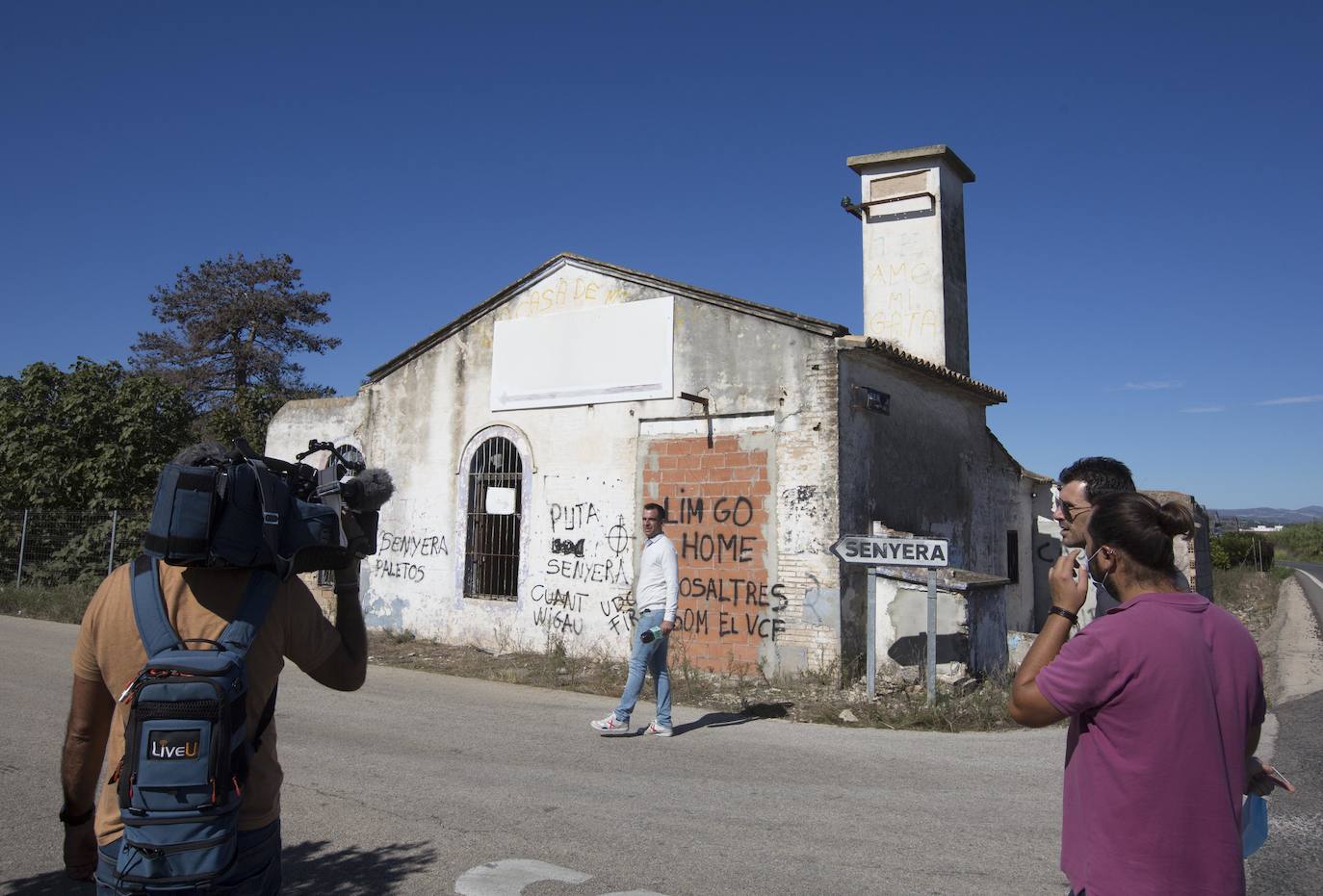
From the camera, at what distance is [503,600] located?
43.5 feet

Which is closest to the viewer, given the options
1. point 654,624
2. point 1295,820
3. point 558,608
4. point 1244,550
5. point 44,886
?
point 44,886

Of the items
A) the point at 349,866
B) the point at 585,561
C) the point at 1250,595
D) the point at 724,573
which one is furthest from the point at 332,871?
the point at 1250,595

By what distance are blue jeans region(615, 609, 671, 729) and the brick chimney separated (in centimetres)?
824

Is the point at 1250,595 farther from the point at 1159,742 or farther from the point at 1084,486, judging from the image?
the point at 1159,742

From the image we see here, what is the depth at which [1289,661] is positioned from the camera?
12.2m

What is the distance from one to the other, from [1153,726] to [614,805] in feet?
13.1

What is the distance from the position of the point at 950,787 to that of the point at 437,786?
348cm

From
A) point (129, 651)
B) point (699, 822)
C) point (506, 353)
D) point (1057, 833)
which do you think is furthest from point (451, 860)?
point (506, 353)

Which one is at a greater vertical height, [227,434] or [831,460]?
[227,434]

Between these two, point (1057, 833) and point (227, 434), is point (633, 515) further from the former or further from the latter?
point (227, 434)

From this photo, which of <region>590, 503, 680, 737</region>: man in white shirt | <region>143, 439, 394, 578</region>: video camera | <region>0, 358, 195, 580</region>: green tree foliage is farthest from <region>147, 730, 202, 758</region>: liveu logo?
<region>0, 358, 195, 580</region>: green tree foliage

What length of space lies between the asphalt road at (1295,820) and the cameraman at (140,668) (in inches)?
175

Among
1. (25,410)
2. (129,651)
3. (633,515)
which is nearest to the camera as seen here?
(129,651)

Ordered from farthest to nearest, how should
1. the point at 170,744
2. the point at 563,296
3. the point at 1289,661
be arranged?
the point at 563,296 < the point at 1289,661 < the point at 170,744
